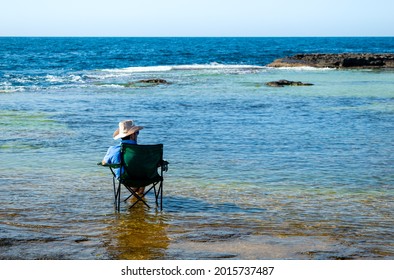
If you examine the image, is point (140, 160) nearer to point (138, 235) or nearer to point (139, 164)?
point (139, 164)

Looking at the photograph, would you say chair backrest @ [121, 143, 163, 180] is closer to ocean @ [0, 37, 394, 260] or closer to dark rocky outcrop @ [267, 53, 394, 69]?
ocean @ [0, 37, 394, 260]

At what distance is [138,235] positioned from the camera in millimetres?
6582

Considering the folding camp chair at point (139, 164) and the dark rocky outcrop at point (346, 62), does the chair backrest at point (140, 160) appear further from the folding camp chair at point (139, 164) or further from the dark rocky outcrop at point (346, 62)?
the dark rocky outcrop at point (346, 62)

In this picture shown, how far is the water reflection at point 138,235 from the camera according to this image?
595 centimetres

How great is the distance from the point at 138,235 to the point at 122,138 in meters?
1.75

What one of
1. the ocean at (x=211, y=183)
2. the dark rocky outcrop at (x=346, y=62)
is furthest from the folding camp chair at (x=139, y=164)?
the dark rocky outcrop at (x=346, y=62)

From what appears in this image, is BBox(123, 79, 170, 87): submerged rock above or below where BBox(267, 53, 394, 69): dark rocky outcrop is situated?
below

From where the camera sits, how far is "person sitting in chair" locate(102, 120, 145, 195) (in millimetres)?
7664

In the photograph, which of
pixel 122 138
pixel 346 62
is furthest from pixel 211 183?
pixel 346 62

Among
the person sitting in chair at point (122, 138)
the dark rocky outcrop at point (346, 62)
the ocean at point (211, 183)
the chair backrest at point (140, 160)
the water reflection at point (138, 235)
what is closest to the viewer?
the water reflection at point (138, 235)

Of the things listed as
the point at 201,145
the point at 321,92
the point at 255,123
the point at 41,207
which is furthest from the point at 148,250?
the point at 321,92

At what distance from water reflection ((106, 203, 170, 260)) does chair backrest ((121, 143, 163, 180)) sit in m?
0.46

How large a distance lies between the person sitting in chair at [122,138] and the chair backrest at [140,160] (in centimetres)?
26

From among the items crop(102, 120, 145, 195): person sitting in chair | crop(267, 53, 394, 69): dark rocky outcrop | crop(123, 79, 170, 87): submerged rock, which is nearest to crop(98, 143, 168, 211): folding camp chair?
crop(102, 120, 145, 195): person sitting in chair
